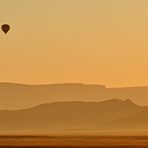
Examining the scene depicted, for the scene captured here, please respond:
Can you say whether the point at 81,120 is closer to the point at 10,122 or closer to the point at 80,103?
the point at 80,103

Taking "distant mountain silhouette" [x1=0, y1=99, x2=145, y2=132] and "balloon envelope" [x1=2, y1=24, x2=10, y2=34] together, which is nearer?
"balloon envelope" [x1=2, y1=24, x2=10, y2=34]

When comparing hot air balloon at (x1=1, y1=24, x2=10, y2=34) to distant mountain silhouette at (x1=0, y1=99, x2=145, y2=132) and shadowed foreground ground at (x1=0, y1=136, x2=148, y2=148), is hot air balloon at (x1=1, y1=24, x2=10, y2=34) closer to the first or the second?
shadowed foreground ground at (x1=0, y1=136, x2=148, y2=148)

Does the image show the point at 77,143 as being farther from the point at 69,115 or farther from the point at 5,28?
the point at 69,115

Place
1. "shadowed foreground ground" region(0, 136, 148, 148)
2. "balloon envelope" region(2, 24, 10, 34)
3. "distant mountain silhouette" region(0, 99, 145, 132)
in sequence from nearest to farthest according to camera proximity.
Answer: "balloon envelope" region(2, 24, 10, 34) < "shadowed foreground ground" region(0, 136, 148, 148) < "distant mountain silhouette" region(0, 99, 145, 132)

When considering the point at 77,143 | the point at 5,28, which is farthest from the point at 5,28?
the point at 77,143

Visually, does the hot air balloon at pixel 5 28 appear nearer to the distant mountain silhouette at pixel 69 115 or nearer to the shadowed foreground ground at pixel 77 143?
the shadowed foreground ground at pixel 77 143

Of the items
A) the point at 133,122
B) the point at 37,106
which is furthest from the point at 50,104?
the point at 133,122

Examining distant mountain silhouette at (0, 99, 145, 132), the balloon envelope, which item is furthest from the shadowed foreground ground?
distant mountain silhouette at (0, 99, 145, 132)

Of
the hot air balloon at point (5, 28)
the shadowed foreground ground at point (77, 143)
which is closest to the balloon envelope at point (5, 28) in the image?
the hot air balloon at point (5, 28)
